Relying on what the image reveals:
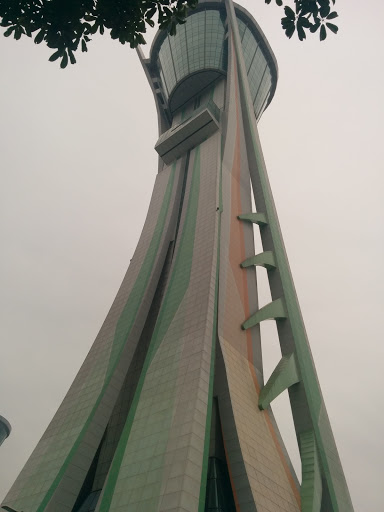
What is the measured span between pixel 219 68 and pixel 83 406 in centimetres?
4105

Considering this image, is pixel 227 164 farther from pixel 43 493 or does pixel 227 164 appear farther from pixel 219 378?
pixel 43 493

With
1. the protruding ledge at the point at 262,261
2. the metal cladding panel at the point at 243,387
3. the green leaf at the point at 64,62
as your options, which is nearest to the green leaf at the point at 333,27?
the green leaf at the point at 64,62

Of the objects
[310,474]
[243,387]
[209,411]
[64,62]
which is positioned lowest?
[310,474]

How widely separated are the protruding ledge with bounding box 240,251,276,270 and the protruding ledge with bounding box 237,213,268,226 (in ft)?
12.4

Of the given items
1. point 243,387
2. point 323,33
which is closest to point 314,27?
point 323,33

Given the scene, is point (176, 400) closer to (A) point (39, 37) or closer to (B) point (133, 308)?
(B) point (133, 308)

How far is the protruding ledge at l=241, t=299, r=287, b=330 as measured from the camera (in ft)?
91.9

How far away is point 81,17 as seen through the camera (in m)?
8.92

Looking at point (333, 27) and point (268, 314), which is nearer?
point (333, 27)

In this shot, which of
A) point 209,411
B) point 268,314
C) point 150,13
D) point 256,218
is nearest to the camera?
point 150,13

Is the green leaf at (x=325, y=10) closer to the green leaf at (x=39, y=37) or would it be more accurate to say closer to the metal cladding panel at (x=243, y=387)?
the green leaf at (x=39, y=37)

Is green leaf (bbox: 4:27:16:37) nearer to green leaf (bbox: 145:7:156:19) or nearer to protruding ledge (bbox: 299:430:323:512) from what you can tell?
green leaf (bbox: 145:7:156:19)

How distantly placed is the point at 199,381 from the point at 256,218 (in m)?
17.5

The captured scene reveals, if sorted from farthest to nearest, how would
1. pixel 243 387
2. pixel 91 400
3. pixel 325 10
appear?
pixel 91 400, pixel 243 387, pixel 325 10
